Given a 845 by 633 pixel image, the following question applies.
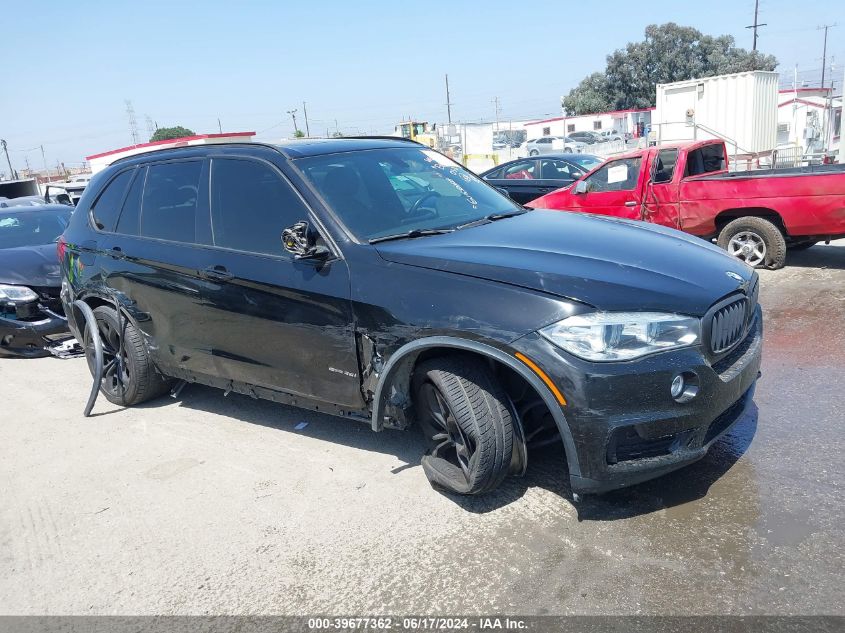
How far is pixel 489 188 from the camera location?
495 cm

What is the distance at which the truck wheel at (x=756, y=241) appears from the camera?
7.95m

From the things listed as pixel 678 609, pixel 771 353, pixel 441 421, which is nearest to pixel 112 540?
pixel 441 421

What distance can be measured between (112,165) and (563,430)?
4272 millimetres

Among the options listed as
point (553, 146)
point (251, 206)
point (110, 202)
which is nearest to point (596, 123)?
point (553, 146)

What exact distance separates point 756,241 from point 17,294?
8.02 metres

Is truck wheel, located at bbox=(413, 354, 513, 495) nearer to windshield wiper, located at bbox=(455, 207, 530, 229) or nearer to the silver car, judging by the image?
windshield wiper, located at bbox=(455, 207, 530, 229)

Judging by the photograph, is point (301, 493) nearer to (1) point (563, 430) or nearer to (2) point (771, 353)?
(1) point (563, 430)

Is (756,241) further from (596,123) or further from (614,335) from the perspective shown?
(596,123)

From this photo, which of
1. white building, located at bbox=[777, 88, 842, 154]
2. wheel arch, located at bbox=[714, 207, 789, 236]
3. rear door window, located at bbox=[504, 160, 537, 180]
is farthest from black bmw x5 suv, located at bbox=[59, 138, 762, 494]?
white building, located at bbox=[777, 88, 842, 154]

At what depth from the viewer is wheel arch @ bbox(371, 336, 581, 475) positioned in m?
3.02

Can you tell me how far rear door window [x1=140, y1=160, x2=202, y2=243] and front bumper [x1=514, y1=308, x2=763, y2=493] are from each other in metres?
2.57

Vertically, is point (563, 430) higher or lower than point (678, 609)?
higher

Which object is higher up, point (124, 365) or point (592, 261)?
point (592, 261)

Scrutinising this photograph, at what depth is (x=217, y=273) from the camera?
4199 millimetres
